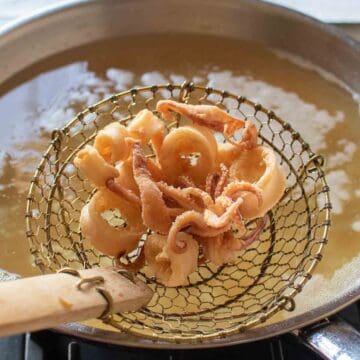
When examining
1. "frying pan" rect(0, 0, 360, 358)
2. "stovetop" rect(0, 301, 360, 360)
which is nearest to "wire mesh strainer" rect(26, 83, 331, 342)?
"stovetop" rect(0, 301, 360, 360)

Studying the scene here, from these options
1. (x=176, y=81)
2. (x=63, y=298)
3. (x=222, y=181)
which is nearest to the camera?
(x=63, y=298)

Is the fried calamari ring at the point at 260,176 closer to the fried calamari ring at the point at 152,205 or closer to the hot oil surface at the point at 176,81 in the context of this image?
the fried calamari ring at the point at 152,205

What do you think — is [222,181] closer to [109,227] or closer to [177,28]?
[109,227]

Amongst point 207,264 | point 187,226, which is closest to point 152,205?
point 187,226

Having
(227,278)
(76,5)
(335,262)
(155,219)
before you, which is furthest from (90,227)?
(76,5)

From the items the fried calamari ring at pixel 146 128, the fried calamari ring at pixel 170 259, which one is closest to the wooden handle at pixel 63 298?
the fried calamari ring at pixel 170 259
